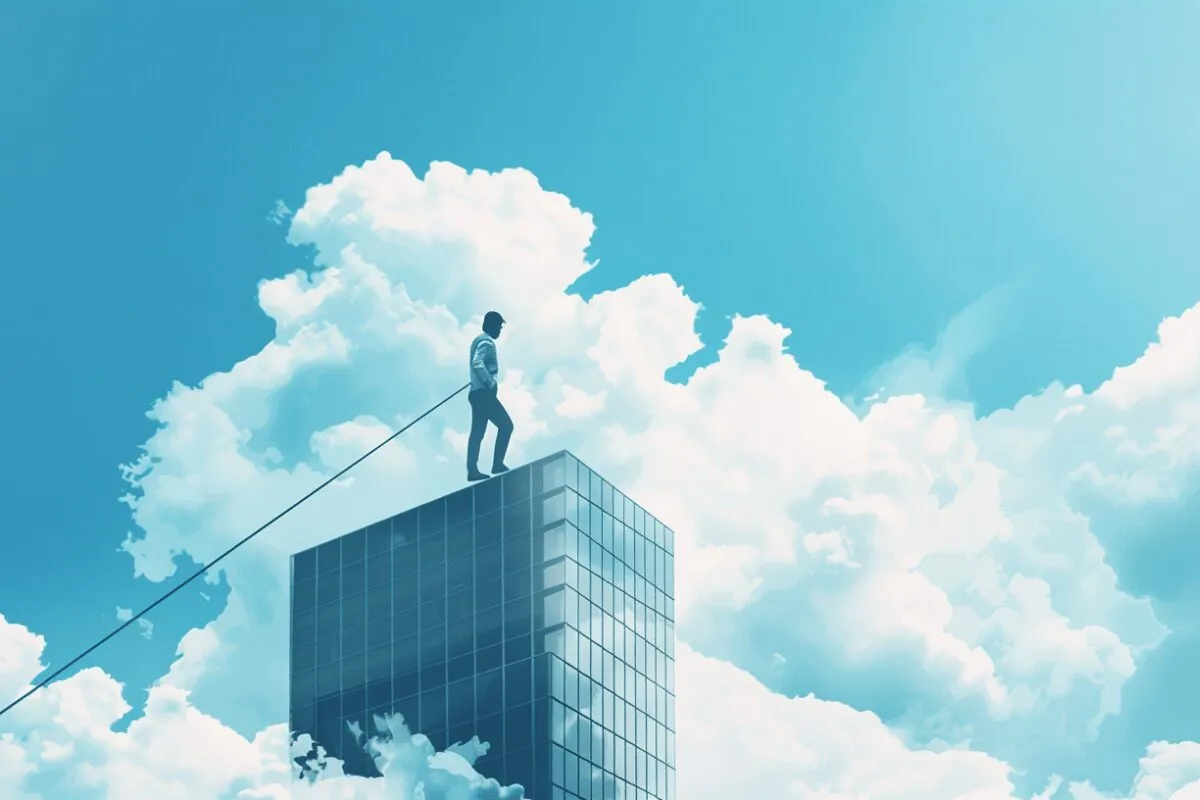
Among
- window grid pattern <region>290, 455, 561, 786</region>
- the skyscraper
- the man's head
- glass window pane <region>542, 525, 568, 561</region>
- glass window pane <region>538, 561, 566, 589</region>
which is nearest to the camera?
the man's head

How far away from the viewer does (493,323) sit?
65625mm

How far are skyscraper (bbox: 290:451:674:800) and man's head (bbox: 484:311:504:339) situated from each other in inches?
1228

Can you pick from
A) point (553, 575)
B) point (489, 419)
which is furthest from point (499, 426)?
point (553, 575)

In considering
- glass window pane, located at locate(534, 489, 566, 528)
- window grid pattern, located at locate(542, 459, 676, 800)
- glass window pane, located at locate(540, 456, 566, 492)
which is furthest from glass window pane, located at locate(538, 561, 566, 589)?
glass window pane, located at locate(540, 456, 566, 492)

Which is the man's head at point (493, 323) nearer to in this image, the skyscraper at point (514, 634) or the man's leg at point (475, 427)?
the man's leg at point (475, 427)

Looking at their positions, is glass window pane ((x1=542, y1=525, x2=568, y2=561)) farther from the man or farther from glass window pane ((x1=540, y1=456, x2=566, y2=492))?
the man

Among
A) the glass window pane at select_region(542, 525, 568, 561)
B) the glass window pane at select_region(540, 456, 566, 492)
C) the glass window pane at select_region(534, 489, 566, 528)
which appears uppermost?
the glass window pane at select_region(540, 456, 566, 492)

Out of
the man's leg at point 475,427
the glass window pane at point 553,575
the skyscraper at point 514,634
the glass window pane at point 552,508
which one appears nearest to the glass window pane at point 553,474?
the skyscraper at point 514,634

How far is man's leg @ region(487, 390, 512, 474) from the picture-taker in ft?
227

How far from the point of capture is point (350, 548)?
106812mm

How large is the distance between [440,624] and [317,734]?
9.76m

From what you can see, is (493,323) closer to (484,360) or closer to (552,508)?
(484,360)

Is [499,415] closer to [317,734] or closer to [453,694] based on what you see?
[453,694]

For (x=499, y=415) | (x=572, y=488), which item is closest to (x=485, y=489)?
(x=572, y=488)
